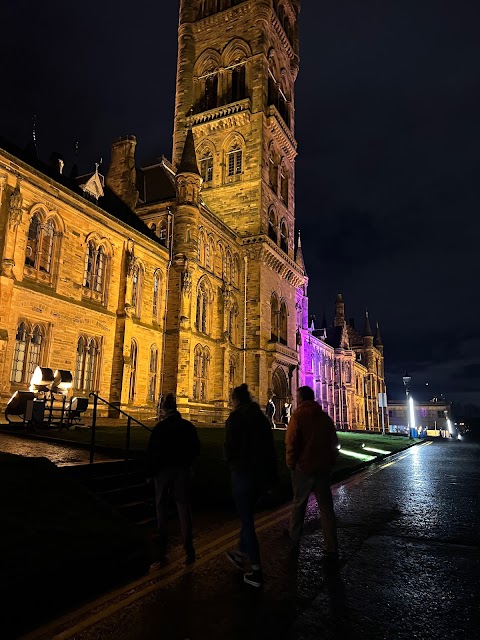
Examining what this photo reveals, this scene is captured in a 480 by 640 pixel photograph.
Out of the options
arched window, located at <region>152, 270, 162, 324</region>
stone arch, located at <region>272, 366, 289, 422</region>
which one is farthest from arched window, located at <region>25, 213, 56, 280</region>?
stone arch, located at <region>272, 366, 289, 422</region>

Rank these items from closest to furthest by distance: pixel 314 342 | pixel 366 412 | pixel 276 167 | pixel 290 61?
pixel 276 167
pixel 290 61
pixel 314 342
pixel 366 412

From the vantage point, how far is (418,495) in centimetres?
1066

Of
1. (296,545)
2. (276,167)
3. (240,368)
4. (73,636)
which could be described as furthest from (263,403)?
(73,636)

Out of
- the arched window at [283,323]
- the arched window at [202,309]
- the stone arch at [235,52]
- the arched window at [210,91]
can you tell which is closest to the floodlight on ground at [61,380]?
the arched window at [202,309]

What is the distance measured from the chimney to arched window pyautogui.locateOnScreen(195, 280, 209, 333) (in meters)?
7.77

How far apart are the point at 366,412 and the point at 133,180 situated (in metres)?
69.0

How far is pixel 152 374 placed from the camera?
26781mm

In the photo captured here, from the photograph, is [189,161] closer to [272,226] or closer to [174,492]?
[272,226]

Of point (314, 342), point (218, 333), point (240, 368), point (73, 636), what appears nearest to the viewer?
point (73, 636)

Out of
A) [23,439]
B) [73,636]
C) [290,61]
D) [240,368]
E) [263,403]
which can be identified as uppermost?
[290,61]

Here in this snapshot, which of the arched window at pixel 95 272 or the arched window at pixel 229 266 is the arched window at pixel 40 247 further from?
the arched window at pixel 229 266

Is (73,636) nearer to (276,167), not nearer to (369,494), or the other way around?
(369,494)

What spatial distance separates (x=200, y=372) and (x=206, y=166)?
1972cm

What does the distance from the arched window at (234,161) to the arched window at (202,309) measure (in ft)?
42.8
